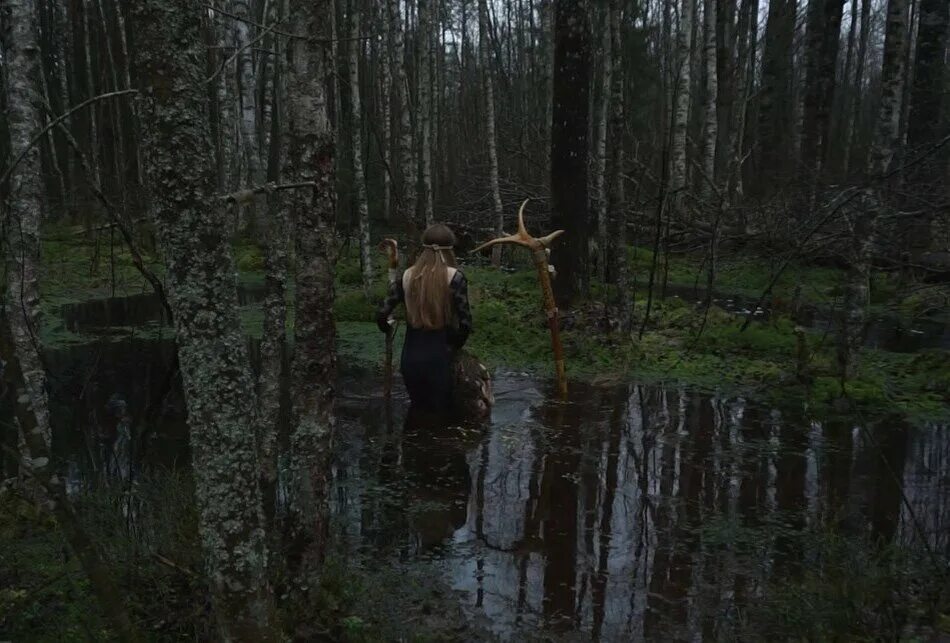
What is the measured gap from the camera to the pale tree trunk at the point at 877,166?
7.79 meters

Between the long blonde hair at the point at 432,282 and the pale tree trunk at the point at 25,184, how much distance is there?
3.13 metres

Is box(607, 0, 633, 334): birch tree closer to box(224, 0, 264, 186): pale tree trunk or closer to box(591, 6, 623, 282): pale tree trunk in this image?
box(591, 6, 623, 282): pale tree trunk

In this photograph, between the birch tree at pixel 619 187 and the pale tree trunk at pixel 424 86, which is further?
the pale tree trunk at pixel 424 86

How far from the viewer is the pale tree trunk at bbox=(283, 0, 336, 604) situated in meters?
3.88

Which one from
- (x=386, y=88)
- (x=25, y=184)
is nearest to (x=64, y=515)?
(x=25, y=184)

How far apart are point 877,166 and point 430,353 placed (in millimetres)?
4968

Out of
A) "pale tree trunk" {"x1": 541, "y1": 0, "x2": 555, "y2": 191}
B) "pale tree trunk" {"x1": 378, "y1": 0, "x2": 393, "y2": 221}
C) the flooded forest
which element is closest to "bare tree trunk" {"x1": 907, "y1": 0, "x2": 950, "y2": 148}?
the flooded forest

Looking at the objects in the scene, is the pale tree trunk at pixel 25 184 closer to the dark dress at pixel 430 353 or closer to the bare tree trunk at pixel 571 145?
the dark dress at pixel 430 353

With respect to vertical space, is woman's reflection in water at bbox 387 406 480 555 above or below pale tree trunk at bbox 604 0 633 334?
below

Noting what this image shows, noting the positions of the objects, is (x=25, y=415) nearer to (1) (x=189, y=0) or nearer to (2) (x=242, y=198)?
(2) (x=242, y=198)

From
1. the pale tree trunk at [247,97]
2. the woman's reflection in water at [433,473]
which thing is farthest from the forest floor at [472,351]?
the pale tree trunk at [247,97]

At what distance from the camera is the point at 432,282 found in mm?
7078

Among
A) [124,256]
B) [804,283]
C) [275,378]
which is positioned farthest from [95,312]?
[804,283]

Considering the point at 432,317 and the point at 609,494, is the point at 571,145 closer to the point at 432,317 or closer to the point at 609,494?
the point at 432,317
